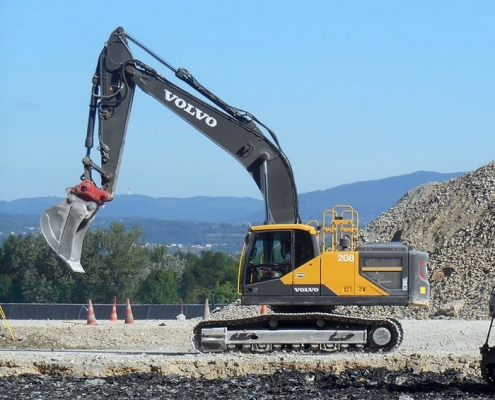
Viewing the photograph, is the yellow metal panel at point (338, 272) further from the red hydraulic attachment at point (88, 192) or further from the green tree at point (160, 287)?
the green tree at point (160, 287)

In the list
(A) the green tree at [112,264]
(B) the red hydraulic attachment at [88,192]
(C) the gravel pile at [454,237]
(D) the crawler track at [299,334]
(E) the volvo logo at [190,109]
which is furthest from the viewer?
(A) the green tree at [112,264]

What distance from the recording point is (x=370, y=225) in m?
37.3

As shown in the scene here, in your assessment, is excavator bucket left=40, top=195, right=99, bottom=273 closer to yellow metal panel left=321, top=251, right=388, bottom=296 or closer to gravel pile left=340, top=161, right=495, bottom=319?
yellow metal panel left=321, top=251, right=388, bottom=296

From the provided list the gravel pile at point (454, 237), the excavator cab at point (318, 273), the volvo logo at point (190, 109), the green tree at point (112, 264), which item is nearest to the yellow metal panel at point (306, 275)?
the excavator cab at point (318, 273)

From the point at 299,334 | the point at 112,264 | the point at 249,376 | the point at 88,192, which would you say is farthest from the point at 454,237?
the point at 112,264

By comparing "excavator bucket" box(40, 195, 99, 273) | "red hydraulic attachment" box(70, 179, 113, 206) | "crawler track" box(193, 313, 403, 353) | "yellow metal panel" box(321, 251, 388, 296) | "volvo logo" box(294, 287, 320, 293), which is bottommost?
"crawler track" box(193, 313, 403, 353)

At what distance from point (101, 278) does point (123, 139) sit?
3336 centimetres

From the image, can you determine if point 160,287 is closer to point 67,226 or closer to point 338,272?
point 67,226

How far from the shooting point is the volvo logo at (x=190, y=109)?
19984mm

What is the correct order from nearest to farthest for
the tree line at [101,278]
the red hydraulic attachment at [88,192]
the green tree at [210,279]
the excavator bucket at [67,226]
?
the excavator bucket at [67,226] < the red hydraulic attachment at [88,192] < the tree line at [101,278] < the green tree at [210,279]

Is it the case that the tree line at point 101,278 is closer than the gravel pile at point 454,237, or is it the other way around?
the gravel pile at point 454,237

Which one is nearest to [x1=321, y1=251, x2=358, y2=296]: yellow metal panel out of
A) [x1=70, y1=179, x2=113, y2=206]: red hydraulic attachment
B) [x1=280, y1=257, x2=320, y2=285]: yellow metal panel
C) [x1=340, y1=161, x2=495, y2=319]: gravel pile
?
[x1=280, y1=257, x2=320, y2=285]: yellow metal panel

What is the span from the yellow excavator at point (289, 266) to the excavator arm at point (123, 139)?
18 millimetres

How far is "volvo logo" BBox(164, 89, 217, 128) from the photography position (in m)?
20.0
